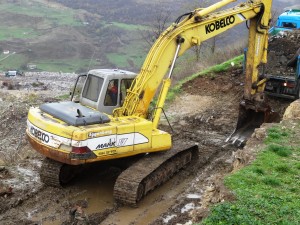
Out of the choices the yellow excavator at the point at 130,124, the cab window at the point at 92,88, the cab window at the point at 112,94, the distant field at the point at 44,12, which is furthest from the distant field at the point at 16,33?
the cab window at the point at 112,94

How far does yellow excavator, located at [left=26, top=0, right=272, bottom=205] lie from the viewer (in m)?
9.18

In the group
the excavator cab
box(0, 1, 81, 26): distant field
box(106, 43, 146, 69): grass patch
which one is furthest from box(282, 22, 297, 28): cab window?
box(0, 1, 81, 26): distant field

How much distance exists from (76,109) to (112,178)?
88.1 inches

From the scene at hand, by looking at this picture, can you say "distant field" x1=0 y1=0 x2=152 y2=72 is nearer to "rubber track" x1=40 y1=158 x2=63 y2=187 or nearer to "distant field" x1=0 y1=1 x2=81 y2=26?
"distant field" x1=0 y1=1 x2=81 y2=26

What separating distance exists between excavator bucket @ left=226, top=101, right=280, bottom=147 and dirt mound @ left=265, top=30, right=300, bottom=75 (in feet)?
8.48

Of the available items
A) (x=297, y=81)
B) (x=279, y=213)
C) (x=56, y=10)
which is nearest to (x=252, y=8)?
(x=297, y=81)

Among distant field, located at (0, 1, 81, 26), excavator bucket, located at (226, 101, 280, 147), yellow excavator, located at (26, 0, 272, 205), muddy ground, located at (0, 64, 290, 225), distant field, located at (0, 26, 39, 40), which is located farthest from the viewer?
distant field, located at (0, 1, 81, 26)

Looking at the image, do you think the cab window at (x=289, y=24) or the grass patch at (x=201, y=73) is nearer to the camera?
the cab window at (x=289, y=24)

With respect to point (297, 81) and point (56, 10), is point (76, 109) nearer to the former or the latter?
point (297, 81)

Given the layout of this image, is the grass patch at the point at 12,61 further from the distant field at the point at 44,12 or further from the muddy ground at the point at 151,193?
the muddy ground at the point at 151,193

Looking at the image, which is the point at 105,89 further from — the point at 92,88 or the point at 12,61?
the point at 12,61

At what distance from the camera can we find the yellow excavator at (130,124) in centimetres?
918

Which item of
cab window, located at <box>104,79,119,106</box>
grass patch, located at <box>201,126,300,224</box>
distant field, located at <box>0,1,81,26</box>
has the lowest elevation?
grass patch, located at <box>201,126,300,224</box>

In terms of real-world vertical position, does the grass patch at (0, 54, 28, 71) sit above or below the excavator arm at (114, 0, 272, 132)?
below
